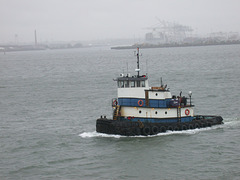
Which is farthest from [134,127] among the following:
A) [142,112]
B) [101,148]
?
[101,148]

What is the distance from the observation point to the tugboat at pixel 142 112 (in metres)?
30.9

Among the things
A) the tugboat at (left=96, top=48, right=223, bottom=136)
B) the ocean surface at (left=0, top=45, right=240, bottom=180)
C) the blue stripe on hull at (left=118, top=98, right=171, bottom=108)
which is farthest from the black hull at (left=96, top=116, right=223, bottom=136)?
the blue stripe on hull at (left=118, top=98, right=171, bottom=108)

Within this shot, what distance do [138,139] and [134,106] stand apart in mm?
2469

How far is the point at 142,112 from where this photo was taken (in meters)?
31.5

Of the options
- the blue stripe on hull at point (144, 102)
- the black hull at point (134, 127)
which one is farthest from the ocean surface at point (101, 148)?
the blue stripe on hull at point (144, 102)

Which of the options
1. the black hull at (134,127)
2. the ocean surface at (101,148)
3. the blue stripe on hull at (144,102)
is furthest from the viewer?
the blue stripe on hull at (144,102)

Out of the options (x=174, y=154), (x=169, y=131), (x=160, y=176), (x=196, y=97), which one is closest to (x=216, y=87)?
(x=196, y=97)

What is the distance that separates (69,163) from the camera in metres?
26.7

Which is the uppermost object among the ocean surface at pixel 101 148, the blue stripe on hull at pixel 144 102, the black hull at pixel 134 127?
the blue stripe on hull at pixel 144 102

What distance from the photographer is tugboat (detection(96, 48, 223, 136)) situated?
30938 millimetres

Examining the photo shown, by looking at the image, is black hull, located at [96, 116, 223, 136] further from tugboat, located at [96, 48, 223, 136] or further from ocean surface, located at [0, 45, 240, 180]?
ocean surface, located at [0, 45, 240, 180]

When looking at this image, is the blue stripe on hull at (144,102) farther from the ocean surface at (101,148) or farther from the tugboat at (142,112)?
the ocean surface at (101,148)

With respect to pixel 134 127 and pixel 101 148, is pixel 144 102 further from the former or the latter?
pixel 101 148

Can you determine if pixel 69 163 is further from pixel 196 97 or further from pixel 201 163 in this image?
pixel 196 97
